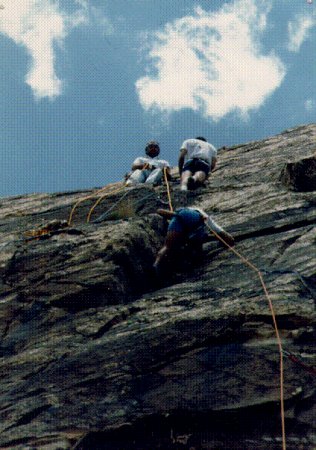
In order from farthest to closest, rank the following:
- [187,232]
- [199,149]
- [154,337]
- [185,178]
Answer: [199,149] → [185,178] → [187,232] → [154,337]

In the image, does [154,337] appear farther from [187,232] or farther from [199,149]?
[199,149]

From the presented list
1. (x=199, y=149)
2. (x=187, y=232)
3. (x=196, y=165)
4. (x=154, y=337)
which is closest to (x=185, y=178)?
(x=196, y=165)

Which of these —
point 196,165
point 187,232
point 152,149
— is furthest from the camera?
point 152,149

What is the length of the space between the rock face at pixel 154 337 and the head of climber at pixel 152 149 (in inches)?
185

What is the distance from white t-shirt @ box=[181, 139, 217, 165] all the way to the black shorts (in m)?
0.11

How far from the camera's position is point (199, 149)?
1262 cm

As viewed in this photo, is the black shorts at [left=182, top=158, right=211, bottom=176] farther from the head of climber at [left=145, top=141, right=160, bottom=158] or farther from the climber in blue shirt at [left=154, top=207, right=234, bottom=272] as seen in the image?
the climber in blue shirt at [left=154, top=207, right=234, bottom=272]

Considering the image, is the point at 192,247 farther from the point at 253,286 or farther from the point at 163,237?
the point at 253,286

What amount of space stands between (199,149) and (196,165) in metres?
0.47

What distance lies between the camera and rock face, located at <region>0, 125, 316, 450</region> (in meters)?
5.39

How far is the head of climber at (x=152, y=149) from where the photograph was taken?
13961mm

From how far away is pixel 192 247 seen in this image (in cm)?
868

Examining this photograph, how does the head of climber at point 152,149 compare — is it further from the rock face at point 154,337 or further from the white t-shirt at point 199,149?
the rock face at point 154,337

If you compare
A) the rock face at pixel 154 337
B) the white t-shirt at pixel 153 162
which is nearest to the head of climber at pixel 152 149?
the white t-shirt at pixel 153 162
